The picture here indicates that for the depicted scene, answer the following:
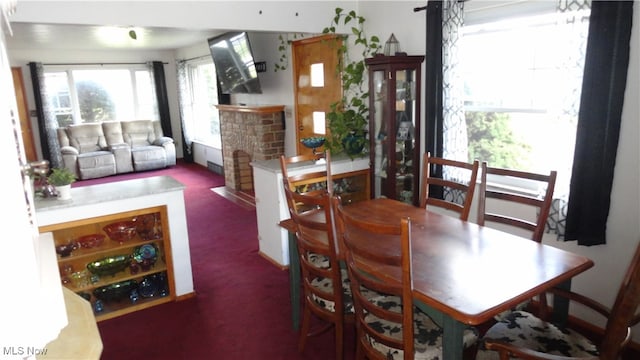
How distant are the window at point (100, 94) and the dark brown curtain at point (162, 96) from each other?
12 cm

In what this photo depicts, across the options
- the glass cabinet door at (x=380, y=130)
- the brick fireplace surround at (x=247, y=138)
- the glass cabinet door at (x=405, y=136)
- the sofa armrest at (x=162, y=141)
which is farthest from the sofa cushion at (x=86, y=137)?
the glass cabinet door at (x=405, y=136)

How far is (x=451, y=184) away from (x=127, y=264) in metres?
2.21

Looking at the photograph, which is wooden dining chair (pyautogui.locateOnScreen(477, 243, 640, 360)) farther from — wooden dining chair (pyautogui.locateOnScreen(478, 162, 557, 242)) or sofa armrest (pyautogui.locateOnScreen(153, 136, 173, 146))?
sofa armrest (pyautogui.locateOnScreen(153, 136, 173, 146))

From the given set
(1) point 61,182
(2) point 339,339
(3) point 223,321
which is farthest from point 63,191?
(2) point 339,339

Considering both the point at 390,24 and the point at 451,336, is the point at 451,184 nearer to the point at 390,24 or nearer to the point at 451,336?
the point at 451,336

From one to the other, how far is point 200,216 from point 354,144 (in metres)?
2.32

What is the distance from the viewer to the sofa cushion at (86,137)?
302 inches

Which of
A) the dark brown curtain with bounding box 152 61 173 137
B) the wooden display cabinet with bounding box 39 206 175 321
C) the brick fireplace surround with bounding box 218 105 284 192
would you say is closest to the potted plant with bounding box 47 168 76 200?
the wooden display cabinet with bounding box 39 206 175 321

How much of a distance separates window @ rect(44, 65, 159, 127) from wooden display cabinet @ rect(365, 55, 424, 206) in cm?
643

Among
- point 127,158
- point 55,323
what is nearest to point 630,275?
point 55,323

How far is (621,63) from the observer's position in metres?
2.13

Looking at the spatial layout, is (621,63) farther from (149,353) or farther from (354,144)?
(149,353)

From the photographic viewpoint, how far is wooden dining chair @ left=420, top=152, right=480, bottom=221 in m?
2.42

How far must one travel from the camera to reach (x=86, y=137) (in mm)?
7762
